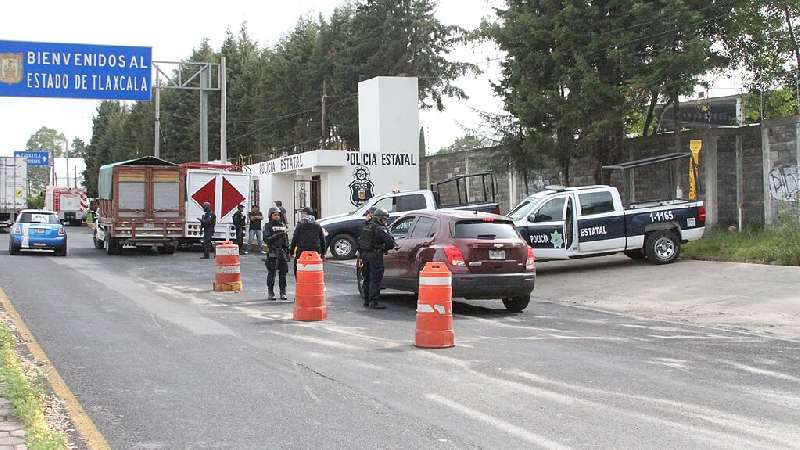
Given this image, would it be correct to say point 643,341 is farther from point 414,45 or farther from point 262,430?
point 414,45

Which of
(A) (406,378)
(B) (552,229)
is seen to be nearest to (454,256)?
(A) (406,378)

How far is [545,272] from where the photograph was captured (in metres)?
21.0

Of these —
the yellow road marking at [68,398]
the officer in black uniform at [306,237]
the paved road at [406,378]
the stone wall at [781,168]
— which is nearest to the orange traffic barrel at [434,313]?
the paved road at [406,378]

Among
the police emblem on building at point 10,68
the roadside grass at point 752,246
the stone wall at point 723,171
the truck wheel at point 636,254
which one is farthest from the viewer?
the police emblem on building at point 10,68

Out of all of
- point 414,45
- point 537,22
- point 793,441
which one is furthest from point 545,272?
point 414,45

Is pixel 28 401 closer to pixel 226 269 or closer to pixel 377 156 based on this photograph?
pixel 226 269

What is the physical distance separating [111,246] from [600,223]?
16.4m

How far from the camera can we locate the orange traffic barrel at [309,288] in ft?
42.3

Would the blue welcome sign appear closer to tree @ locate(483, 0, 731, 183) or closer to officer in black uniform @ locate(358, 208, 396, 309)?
tree @ locate(483, 0, 731, 183)

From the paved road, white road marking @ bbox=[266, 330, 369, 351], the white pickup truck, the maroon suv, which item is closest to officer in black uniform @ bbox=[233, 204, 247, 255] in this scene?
the white pickup truck

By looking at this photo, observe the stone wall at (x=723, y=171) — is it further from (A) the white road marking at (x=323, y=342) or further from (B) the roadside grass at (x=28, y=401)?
(B) the roadside grass at (x=28, y=401)

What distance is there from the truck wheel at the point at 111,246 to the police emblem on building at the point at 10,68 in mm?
6329

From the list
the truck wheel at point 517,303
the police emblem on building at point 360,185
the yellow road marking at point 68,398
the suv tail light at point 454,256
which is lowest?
the yellow road marking at point 68,398

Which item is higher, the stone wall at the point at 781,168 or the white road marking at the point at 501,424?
the stone wall at the point at 781,168
